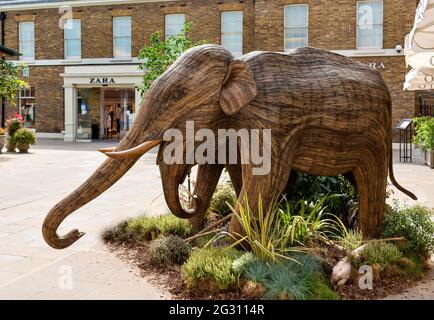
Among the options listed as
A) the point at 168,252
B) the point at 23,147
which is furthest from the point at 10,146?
the point at 168,252

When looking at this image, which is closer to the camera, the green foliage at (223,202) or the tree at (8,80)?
the green foliage at (223,202)

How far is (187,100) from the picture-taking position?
12.6 feet

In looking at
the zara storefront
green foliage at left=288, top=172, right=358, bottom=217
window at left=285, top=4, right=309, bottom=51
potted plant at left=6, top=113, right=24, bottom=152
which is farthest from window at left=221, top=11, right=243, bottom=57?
green foliage at left=288, top=172, right=358, bottom=217

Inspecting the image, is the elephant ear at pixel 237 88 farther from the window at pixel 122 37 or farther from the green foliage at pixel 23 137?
the window at pixel 122 37

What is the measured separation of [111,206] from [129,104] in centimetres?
1919

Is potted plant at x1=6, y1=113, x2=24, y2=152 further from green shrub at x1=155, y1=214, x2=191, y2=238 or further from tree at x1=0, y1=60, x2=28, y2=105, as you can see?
green shrub at x1=155, y1=214, x2=191, y2=238

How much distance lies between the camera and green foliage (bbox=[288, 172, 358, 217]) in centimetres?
551

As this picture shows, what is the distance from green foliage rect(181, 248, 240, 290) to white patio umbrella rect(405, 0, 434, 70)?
5.30 metres

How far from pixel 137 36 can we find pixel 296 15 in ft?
24.3

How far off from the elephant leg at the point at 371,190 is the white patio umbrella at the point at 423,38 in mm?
3704

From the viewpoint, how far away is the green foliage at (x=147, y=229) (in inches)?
197

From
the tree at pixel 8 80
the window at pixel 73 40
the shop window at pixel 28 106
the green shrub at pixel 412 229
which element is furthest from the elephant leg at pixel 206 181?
the shop window at pixel 28 106

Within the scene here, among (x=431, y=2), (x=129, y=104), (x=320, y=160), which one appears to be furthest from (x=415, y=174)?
(x=129, y=104)
